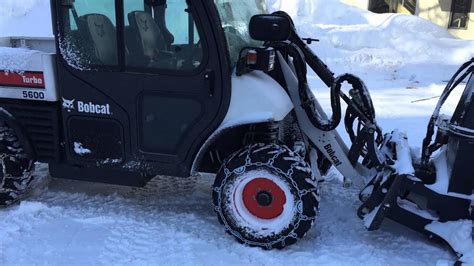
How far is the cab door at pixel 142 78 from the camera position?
352cm

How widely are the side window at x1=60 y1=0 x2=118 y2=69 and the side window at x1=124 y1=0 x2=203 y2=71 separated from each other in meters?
0.13

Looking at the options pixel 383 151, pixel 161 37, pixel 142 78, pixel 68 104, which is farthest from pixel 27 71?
pixel 383 151

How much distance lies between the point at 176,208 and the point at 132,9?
1.60 meters

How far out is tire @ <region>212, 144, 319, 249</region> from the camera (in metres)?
3.49

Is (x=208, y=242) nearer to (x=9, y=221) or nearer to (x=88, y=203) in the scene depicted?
(x=88, y=203)

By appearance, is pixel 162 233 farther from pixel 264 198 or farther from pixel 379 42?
pixel 379 42

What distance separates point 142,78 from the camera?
11.9 feet

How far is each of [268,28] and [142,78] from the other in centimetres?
95

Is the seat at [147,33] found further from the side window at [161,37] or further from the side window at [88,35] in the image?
the side window at [88,35]

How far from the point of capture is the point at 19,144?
403cm

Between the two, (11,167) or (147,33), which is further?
(11,167)

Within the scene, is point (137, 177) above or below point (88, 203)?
above

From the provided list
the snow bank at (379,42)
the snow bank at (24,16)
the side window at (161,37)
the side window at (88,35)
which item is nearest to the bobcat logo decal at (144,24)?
the side window at (161,37)

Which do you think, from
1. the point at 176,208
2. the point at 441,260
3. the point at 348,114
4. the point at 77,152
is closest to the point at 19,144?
the point at 77,152
